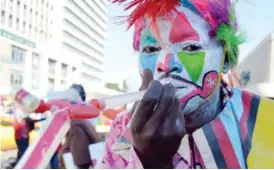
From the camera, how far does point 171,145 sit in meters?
0.87

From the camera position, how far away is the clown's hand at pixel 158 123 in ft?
2.74

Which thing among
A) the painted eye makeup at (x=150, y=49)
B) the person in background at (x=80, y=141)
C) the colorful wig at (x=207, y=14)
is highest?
the colorful wig at (x=207, y=14)

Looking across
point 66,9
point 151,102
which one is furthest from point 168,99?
point 66,9

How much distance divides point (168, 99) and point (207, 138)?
0.60ft

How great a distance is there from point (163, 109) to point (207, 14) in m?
0.28

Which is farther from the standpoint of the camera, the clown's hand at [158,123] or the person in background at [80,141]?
the person in background at [80,141]

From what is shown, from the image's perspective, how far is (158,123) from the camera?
84 cm

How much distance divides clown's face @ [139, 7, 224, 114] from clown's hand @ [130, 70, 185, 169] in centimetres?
6

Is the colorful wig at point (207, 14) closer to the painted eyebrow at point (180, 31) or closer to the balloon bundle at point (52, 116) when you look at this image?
the painted eyebrow at point (180, 31)

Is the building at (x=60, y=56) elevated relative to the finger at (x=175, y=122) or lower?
elevated

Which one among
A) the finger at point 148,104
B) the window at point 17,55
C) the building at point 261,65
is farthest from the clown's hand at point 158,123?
the building at point 261,65

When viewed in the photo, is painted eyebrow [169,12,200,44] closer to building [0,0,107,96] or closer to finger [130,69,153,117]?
finger [130,69,153,117]

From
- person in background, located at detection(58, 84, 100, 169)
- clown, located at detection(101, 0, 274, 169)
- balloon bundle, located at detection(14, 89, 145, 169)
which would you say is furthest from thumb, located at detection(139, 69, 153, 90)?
person in background, located at detection(58, 84, 100, 169)

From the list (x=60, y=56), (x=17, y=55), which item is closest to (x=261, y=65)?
(x=60, y=56)
